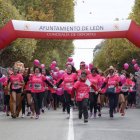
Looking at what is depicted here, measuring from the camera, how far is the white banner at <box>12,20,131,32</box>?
26672 millimetres

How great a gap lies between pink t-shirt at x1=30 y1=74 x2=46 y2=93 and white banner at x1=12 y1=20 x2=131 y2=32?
6.25 m

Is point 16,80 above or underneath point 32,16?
underneath

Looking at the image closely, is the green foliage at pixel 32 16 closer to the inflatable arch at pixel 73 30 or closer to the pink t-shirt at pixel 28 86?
the inflatable arch at pixel 73 30

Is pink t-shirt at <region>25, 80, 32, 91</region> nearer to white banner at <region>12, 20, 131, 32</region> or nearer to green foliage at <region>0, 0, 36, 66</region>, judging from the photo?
white banner at <region>12, 20, 131, 32</region>

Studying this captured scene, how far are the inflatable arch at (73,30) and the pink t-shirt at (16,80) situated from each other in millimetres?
6034

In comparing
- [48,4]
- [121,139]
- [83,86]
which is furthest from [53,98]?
[48,4]

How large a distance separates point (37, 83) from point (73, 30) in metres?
6.47

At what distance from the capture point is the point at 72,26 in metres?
26.7

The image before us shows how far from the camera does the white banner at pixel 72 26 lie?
87.5 ft

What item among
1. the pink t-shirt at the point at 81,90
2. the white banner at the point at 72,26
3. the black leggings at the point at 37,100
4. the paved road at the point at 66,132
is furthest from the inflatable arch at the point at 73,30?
the paved road at the point at 66,132

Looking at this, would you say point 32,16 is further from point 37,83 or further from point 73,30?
point 37,83

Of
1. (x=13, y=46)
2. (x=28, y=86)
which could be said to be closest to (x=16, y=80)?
(x=28, y=86)

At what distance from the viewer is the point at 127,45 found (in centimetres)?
6781

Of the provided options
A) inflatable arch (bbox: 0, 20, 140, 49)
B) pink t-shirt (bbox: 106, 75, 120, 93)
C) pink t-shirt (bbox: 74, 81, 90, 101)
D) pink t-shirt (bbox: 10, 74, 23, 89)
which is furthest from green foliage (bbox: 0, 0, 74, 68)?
pink t-shirt (bbox: 74, 81, 90, 101)
